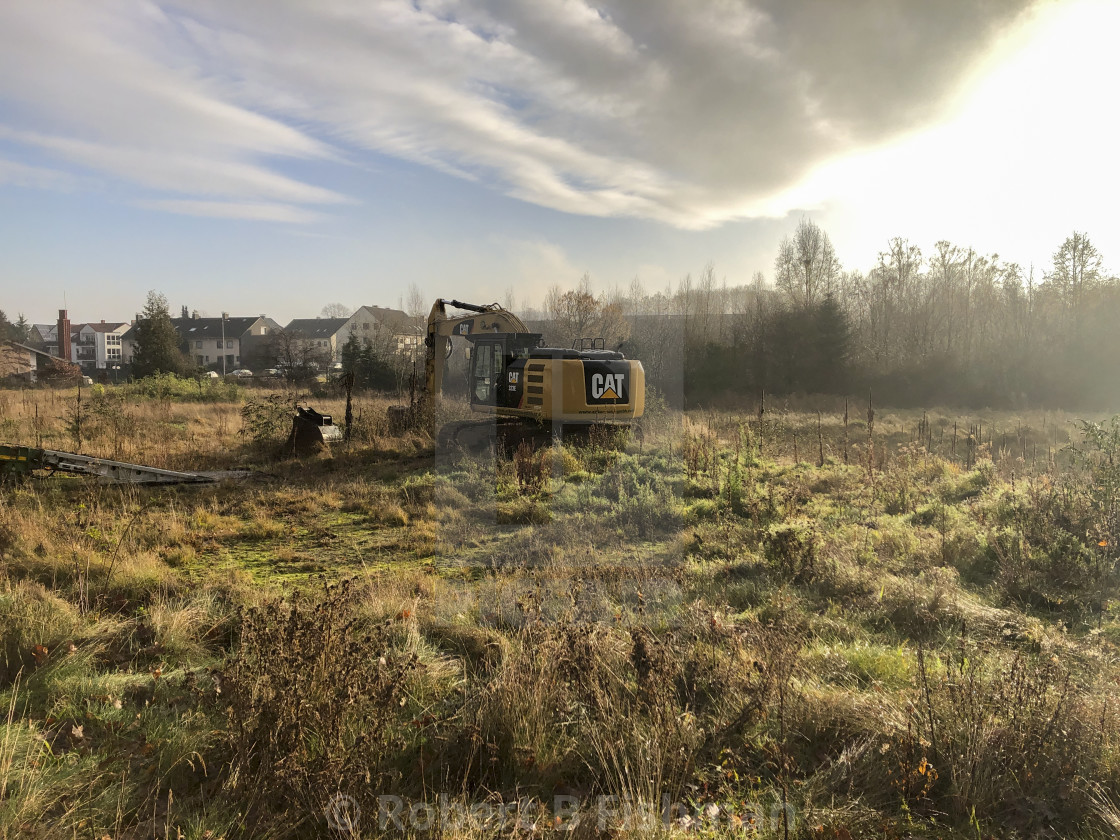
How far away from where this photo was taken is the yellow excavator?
11.7 meters

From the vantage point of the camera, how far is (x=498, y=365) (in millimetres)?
13117

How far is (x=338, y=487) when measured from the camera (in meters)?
10.4

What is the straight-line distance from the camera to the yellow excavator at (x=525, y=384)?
38.4 ft

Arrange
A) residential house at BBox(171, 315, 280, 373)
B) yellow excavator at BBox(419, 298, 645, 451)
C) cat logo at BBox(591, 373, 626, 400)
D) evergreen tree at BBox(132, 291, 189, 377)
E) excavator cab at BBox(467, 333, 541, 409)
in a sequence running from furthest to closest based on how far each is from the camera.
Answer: residential house at BBox(171, 315, 280, 373) → evergreen tree at BBox(132, 291, 189, 377) → excavator cab at BBox(467, 333, 541, 409) → cat logo at BBox(591, 373, 626, 400) → yellow excavator at BBox(419, 298, 645, 451)

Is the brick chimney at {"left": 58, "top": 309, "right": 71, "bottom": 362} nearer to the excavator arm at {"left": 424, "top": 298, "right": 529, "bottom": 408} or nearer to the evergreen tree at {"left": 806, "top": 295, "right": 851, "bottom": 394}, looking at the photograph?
the excavator arm at {"left": 424, "top": 298, "right": 529, "bottom": 408}

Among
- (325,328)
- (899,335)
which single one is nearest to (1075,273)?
(899,335)

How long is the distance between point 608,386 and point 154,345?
33.7 metres

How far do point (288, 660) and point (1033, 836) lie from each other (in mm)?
3537

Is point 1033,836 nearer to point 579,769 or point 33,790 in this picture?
point 579,769

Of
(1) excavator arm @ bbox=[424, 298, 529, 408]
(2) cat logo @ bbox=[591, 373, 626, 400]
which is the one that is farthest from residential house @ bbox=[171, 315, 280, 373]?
(2) cat logo @ bbox=[591, 373, 626, 400]

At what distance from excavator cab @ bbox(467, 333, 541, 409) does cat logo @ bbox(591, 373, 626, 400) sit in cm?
150

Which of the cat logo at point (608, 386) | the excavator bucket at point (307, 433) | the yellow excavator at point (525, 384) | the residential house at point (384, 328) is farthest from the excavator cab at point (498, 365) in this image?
the residential house at point (384, 328)

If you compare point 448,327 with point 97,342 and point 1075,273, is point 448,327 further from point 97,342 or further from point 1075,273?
point 97,342

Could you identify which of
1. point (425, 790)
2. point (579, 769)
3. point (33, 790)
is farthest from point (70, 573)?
point (579, 769)
